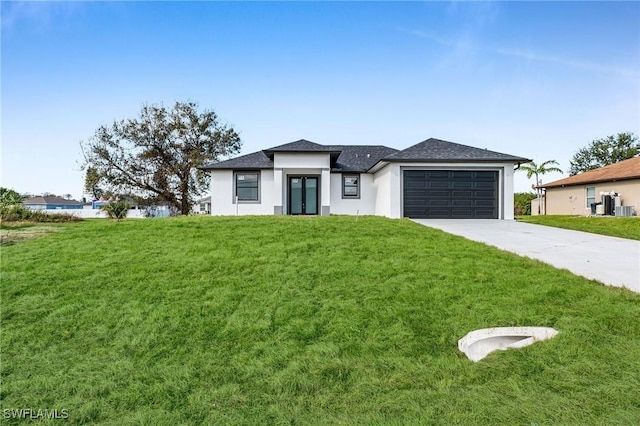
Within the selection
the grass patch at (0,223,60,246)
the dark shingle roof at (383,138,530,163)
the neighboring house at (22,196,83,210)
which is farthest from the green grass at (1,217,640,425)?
the neighboring house at (22,196,83,210)

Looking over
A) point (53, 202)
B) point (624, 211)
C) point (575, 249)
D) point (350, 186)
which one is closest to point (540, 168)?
point (624, 211)

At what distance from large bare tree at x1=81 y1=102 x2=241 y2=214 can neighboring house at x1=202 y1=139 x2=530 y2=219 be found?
28.9ft

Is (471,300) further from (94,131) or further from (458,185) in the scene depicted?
(94,131)

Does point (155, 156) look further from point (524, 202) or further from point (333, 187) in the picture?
point (524, 202)

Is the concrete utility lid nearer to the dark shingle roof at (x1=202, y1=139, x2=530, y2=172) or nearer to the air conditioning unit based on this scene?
the dark shingle roof at (x1=202, y1=139, x2=530, y2=172)

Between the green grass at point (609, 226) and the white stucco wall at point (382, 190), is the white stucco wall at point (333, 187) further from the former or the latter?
the green grass at point (609, 226)

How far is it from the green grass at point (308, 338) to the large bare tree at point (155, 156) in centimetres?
1892

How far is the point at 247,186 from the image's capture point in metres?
18.5

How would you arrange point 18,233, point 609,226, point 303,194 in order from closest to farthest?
point 18,233 < point 609,226 < point 303,194

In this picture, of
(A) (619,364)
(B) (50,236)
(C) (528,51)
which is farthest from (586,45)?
(B) (50,236)

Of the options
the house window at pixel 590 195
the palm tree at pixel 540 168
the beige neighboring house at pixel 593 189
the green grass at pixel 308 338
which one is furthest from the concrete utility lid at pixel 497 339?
the palm tree at pixel 540 168

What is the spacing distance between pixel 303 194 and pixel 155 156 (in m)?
13.8

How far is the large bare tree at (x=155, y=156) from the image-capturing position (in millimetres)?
25469

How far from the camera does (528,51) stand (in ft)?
46.8
